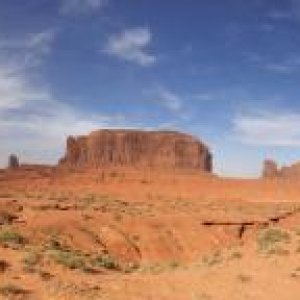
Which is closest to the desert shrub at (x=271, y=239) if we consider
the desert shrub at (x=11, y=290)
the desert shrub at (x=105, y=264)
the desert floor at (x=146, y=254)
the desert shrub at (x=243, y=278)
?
the desert floor at (x=146, y=254)

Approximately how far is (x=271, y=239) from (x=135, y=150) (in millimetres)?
95461

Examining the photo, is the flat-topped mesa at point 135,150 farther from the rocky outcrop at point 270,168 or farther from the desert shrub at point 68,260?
the desert shrub at point 68,260

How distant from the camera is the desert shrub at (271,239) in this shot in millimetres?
20219

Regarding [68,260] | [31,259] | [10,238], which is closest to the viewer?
[31,259]

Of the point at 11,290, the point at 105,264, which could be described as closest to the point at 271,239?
the point at 105,264

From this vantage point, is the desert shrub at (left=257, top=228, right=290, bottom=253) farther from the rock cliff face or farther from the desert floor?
the rock cliff face

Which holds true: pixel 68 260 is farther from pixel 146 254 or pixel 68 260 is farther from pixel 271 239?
pixel 146 254

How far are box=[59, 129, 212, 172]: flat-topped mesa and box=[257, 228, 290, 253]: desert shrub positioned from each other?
295 ft

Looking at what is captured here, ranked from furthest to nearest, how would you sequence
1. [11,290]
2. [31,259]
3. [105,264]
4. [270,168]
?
1. [270,168]
2. [105,264]
3. [31,259]
4. [11,290]

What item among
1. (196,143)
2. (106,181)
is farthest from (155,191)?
(196,143)

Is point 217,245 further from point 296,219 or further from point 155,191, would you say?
point 155,191

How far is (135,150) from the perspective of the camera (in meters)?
118

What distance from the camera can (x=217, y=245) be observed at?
118ft

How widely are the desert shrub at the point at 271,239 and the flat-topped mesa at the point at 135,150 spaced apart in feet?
295
